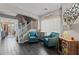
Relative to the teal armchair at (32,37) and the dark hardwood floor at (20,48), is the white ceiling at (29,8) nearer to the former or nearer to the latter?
the teal armchair at (32,37)

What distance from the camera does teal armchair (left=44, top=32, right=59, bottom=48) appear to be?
230cm

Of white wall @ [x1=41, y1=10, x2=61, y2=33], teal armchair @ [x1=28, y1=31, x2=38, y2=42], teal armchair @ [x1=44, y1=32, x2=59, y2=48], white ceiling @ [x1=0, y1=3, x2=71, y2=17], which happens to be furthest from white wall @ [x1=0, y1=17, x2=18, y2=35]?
teal armchair @ [x1=44, y1=32, x2=59, y2=48]

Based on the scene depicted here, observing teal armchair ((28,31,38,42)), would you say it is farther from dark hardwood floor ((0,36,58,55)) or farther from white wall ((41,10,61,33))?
white wall ((41,10,61,33))

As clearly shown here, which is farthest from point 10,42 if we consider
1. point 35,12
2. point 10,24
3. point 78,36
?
point 78,36

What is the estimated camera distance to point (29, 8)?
2.30 metres

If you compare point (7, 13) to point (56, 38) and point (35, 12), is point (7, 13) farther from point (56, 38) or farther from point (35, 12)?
point (56, 38)

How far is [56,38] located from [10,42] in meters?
0.93

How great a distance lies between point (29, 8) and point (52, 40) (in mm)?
802

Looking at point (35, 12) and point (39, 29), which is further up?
point (35, 12)

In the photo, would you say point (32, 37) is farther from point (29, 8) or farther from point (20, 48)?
point (29, 8)

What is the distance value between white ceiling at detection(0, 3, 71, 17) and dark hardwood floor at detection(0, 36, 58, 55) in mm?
541

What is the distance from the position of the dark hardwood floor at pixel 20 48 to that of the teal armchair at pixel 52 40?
0.34ft

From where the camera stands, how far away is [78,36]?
7.37ft
